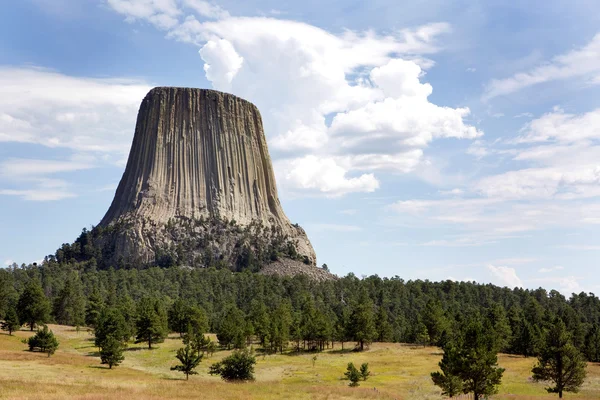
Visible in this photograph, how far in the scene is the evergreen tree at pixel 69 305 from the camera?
120 m

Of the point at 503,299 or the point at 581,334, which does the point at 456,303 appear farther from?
the point at 581,334

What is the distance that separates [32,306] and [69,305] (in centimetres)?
2300

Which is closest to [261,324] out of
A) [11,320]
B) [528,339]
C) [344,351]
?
[344,351]

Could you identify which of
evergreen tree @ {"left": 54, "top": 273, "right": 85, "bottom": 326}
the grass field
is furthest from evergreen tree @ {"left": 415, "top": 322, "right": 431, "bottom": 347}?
evergreen tree @ {"left": 54, "top": 273, "right": 85, "bottom": 326}

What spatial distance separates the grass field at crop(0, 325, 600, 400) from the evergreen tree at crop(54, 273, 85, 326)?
6054 millimetres

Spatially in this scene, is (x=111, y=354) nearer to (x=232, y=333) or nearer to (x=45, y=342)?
(x=45, y=342)

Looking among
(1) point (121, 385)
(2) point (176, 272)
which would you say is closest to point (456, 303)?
(2) point (176, 272)

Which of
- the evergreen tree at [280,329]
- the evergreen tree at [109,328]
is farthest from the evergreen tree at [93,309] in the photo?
the evergreen tree at [280,329]

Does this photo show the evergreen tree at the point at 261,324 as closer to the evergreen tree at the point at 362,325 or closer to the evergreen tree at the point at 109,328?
the evergreen tree at the point at 362,325

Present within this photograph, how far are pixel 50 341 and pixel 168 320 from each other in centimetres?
4108

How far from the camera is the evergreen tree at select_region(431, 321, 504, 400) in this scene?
51031 millimetres

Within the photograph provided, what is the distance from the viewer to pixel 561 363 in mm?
60094

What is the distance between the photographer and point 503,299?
16025 centimetres

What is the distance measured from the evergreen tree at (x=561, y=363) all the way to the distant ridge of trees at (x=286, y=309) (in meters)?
2.03
